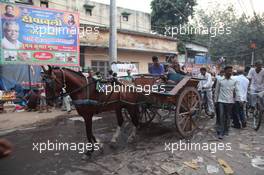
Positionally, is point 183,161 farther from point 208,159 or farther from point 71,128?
point 71,128

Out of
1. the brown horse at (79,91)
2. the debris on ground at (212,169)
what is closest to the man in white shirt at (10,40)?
the brown horse at (79,91)

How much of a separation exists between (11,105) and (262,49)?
94.8ft

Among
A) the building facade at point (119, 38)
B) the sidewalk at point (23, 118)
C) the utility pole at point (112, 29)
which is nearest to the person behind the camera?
the sidewalk at point (23, 118)

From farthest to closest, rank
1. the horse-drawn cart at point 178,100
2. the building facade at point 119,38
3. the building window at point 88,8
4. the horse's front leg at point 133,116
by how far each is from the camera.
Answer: the building window at point 88,8 → the building facade at point 119,38 → the horse's front leg at point 133,116 → the horse-drawn cart at point 178,100

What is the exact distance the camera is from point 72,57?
11.0 metres

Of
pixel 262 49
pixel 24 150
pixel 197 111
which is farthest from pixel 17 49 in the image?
pixel 262 49

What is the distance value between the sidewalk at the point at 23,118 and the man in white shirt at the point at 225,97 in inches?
243

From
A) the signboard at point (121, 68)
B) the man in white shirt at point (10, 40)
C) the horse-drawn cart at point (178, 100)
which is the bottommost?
the horse-drawn cart at point (178, 100)

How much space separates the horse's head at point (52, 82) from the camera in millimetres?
4633

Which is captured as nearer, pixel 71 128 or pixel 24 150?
pixel 24 150

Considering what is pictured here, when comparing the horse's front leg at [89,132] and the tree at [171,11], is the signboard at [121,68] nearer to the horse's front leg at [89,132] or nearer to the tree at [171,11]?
the horse's front leg at [89,132]

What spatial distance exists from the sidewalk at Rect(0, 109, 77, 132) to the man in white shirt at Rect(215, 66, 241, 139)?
6169 millimetres

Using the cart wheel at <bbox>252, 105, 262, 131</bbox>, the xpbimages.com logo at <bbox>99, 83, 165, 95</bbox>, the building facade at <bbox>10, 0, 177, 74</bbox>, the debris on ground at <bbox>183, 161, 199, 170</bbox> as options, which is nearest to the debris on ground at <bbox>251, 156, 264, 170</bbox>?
the debris on ground at <bbox>183, 161, 199, 170</bbox>

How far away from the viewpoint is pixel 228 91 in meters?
6.13
